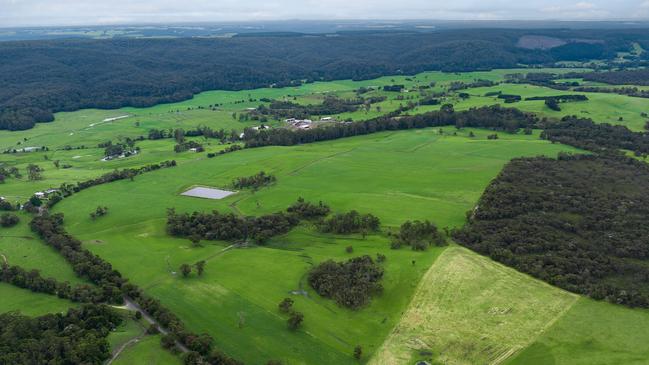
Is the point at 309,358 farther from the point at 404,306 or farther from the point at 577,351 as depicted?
the point at 577,351

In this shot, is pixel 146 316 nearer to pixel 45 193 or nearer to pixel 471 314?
pixel 471 314

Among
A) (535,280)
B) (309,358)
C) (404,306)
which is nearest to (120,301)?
(309,358)

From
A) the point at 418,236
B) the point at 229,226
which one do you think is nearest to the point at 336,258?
the point at 418,236

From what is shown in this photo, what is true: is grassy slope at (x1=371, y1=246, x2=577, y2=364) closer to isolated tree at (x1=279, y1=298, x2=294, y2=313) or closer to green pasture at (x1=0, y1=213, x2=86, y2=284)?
isolated tree at (x1=279, y1=298, x2=294, y2=313)

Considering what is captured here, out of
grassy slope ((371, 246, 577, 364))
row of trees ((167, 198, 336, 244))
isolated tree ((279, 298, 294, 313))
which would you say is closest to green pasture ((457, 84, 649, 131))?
row of trees ((167, 198, 336, 244))

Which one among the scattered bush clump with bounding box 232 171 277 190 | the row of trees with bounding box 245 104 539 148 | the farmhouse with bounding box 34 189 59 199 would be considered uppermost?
the row of trees with bounding box 245 104 539 148

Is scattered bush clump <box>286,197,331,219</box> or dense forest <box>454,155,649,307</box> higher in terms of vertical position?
dense forest <box>454,155,649,307</box>
